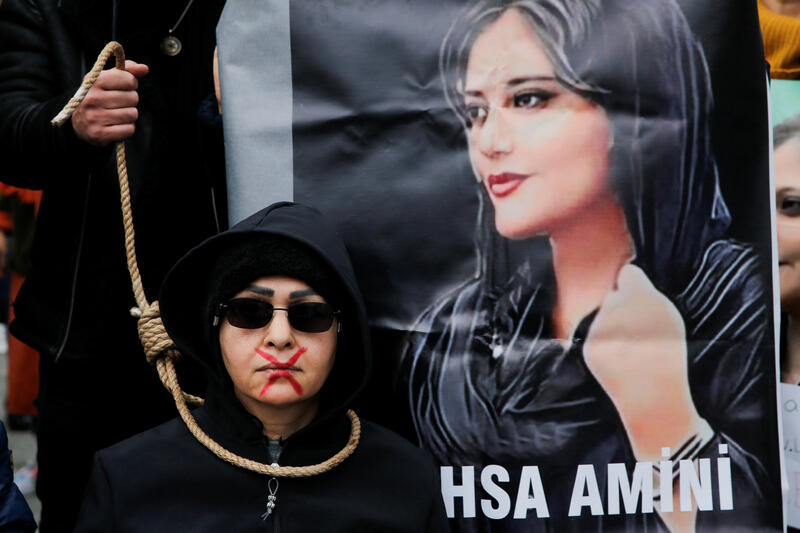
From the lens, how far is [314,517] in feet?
7.24

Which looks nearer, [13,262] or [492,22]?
[492,22]

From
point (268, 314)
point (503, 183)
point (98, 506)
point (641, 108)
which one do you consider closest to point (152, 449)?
point (98, 506)

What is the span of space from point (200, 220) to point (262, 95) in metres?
0.39

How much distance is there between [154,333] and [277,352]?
39 centimetres

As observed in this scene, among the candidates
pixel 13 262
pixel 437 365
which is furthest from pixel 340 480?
pixel 13 262

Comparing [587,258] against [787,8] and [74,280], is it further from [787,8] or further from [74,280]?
[74,280]

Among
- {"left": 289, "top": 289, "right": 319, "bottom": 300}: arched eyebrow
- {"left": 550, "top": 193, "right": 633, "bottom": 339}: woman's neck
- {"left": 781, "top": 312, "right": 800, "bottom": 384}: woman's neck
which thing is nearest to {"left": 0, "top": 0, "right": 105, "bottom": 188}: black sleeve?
{"left": 289, "top": 289, "right": 319, "bottom": 300}: arched eyebrow

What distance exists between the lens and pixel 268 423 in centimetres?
229

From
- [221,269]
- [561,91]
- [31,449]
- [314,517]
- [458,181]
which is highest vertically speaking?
[561,91]

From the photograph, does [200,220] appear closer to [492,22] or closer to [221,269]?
[221,269]

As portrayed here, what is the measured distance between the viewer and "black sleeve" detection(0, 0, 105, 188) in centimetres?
242

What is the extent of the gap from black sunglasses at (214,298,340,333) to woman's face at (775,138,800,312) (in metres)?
1.26

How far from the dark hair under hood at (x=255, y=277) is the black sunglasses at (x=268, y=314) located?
0.04 meters

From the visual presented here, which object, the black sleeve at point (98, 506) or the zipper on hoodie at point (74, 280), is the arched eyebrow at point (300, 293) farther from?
the zipper on hoodie at point (74, 280)
